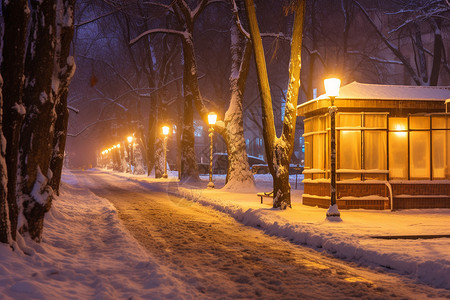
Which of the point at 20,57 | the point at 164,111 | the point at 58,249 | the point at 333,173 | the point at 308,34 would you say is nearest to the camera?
the point at 20,57

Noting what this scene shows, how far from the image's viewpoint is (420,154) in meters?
17.0

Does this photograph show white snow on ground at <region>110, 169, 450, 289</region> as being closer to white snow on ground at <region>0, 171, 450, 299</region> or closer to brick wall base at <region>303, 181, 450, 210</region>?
white snow on ground at <region>0, 171, 450, 299</region>

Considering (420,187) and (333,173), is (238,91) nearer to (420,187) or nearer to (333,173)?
(420,187)

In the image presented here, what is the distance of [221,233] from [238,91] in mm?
14609

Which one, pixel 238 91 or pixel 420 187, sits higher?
pixel 238 91

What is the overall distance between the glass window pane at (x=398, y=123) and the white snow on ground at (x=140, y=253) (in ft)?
10.8

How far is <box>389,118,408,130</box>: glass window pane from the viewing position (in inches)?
663

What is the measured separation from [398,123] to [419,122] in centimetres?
71

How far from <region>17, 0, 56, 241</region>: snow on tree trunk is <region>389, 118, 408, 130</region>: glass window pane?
38.9 ft

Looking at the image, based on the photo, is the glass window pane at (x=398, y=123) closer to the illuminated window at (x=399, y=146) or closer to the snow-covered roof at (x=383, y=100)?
the illuminated window at (x=399, y=146)

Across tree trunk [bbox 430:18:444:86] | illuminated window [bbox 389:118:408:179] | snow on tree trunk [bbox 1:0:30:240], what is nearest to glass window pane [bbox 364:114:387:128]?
illuminated window [bbox 389:118:408:179]

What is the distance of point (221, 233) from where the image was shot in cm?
1172

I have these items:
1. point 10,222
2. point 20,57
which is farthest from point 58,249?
point 20,57

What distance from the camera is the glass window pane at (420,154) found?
16875 mm
